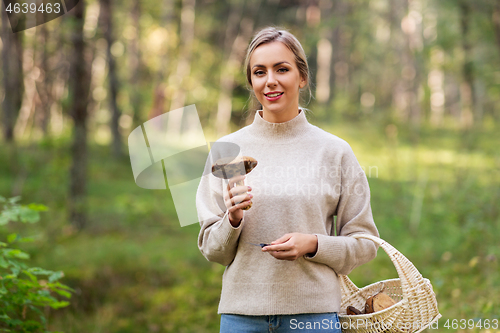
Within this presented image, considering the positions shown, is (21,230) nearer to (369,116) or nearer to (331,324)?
(331,324)

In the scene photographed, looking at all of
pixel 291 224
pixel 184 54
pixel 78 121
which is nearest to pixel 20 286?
pixel 291 224

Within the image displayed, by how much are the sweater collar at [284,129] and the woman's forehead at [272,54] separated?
0.28 meters

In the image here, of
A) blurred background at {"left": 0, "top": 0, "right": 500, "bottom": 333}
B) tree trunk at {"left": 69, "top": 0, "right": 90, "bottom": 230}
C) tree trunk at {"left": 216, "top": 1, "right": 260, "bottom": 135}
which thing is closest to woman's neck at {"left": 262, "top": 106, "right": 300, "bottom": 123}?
blurred background at {"left": 0, "top": 0, "right": 500, "bottom": 333}

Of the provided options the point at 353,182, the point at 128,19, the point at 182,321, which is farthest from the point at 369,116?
the point at 128,19

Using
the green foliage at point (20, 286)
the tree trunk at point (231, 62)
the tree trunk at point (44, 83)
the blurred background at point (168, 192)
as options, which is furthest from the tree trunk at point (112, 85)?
the green foliage at point (20, 286)

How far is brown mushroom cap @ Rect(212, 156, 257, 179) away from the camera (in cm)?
181

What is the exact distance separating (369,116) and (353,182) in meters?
8.69

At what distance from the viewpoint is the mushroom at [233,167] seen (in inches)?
71.4

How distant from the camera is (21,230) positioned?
6965 millimetres

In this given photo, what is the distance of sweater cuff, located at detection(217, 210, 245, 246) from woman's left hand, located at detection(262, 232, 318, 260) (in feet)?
0.57

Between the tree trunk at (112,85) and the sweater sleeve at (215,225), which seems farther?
the tree trunk at (112,85)

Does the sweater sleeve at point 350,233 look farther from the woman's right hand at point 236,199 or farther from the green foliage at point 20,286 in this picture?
the green foliage at point 20,286

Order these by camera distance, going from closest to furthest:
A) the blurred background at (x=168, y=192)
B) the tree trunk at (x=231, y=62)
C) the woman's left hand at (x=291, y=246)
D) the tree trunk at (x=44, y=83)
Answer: the woman's left hand at (x=291, y=246)
the blurred background at (x=168, y=192)
the tree trunk at (x=44, y=83)
the tree trunk at (x=231, y=62)

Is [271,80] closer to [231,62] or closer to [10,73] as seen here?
[10,73]
